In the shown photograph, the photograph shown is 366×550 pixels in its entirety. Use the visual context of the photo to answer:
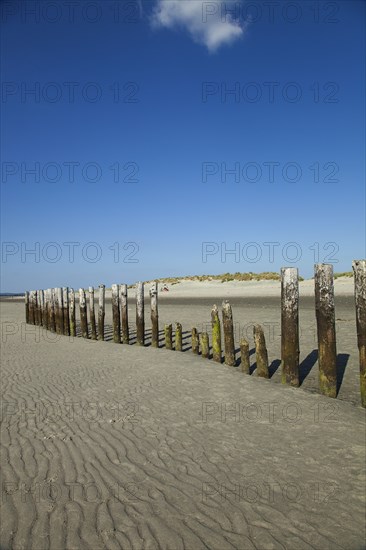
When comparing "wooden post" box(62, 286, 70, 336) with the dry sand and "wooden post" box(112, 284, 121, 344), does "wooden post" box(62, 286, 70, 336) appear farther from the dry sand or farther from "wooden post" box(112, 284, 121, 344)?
the dry sand

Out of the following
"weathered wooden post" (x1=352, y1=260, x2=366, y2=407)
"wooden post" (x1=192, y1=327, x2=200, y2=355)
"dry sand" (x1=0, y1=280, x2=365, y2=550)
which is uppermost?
"weathered wooden post" (x1=352, y1=260, x2=366, y2=407)

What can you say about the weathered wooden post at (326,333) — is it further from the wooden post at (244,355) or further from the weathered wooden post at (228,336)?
the weathered wooden post at (228,336)

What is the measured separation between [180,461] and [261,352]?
13.0 feet

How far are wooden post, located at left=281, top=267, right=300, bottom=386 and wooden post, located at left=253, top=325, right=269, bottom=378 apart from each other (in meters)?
0.52

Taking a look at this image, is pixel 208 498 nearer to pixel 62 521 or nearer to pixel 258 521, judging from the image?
pixel 258 521

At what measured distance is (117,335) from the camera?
14086mm

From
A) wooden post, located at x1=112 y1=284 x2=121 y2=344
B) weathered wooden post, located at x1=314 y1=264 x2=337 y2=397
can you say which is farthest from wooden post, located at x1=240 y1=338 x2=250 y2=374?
wooden post, located at x1=112 y1=284 x2=121 y2=344

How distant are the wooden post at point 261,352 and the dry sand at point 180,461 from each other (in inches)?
9.4

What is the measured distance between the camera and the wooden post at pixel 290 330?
25.8 feet

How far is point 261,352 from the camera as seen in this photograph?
27.7ft

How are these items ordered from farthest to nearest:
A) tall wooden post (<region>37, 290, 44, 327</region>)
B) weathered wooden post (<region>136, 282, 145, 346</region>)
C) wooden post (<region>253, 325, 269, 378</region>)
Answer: tall wooden post (<region>37, 290, 44, 327</region>) → weathered wooden post (<region>136, 282, 145, 346</region>) → wooden post (<region>253, 325, 269, 378</region>)

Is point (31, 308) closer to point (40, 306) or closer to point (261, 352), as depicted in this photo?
point (40, 306)

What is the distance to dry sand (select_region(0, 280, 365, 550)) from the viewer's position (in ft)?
11.6

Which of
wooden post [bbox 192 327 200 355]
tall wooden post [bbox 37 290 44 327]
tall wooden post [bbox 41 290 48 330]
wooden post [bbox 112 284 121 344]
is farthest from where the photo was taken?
tall wooden post [bbox 37 290 44 327]
